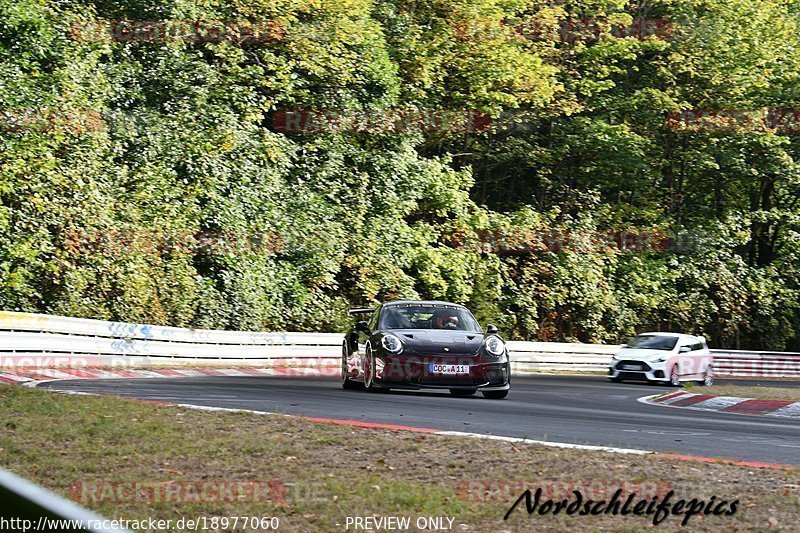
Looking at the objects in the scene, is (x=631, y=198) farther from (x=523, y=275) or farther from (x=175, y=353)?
(x=175, y=353)

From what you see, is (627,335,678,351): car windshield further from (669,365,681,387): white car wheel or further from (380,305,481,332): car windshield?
(380,305,481,332): car windshield

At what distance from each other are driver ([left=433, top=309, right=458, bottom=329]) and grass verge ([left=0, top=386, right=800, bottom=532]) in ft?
22.1

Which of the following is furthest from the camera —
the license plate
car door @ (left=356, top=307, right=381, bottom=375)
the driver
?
the driver

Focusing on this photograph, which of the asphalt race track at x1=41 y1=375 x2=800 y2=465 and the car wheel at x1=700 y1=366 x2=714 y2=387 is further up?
the asphalt race track at x1=41 y1=375 x2=800 y2=465

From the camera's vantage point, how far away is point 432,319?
17.2m

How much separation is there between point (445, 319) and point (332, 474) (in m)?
9.97

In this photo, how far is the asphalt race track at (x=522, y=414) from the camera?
1045 cm

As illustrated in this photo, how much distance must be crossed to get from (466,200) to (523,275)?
10.6ft

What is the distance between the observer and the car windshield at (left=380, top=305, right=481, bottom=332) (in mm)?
16953

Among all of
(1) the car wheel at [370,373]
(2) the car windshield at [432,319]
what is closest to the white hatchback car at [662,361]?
(2) the car windshield at [432,319]

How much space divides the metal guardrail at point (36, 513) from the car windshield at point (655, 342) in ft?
90.0

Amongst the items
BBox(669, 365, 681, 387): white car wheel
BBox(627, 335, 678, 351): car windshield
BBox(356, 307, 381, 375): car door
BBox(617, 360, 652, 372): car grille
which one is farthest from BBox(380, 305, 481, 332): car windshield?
BBox(627, 335, 678, 351): car windshield

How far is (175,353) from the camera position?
2414cm

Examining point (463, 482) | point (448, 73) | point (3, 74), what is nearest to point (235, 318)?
point (3, 74)
